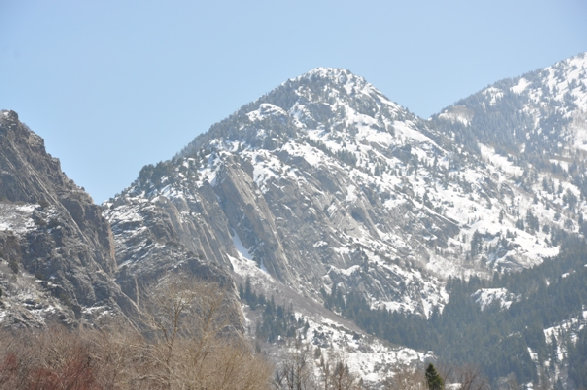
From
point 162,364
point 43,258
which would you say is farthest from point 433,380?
point 43,258

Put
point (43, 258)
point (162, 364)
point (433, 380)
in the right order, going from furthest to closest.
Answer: point (43, 258) < point (433, 380) < point (162, 364)

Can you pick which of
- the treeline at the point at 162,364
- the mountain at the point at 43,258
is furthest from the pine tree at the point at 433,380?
the mountain at the point at 43,258

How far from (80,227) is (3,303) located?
2642 inches

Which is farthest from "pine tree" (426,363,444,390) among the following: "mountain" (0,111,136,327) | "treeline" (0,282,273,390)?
"mountain" (0,111,136,327)

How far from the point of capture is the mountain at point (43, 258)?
468ft

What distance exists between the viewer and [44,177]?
652 ft

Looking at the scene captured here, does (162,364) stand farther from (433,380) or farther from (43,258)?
(43,258)

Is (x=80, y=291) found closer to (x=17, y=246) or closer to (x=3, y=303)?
(x=17, y=246)

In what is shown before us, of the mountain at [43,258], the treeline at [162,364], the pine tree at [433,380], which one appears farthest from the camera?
the mountain at [43,258]

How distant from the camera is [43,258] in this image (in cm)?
16462

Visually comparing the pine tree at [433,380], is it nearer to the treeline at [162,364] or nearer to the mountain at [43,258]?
the treeline at [162,364]

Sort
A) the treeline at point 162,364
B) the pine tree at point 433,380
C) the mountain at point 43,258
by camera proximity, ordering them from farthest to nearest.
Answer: the mountain at point 43,258 → the pine tree at point 433,380 → the treeline at point 162,364

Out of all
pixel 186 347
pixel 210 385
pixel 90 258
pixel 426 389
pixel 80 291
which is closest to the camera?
pixel 210 385

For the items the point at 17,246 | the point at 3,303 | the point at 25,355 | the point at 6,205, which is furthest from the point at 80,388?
the point at 6,205
